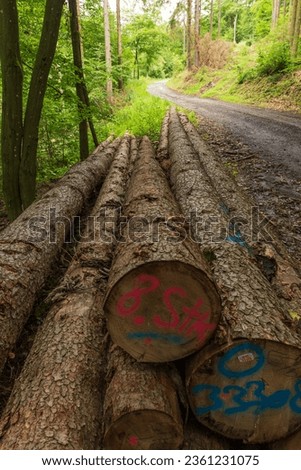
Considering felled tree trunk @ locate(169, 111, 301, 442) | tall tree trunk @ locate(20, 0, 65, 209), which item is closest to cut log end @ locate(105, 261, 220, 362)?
felled tree trunk @ locate(169, 111, 301, 442)

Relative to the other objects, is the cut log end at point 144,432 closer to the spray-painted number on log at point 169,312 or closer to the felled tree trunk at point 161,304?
the felled tree trunk at point 161,304

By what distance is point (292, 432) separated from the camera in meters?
2.11

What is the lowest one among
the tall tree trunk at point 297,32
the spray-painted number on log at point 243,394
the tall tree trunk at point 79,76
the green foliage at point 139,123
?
the spray-painted number on log at point 243,394

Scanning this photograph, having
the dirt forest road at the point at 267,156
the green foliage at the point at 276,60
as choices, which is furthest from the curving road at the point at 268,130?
the green foliage at the point at 276,60

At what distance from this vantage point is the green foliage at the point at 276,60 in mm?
16922

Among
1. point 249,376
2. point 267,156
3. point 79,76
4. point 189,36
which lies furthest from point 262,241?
point 189,36

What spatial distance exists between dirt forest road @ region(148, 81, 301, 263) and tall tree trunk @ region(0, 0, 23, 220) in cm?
412

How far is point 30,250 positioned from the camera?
3.31 metres

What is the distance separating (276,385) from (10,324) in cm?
205

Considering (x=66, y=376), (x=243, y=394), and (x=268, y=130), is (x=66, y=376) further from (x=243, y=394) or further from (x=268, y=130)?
(x=268, y=130)

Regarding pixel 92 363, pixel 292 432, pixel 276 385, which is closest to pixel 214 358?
pixel 276 385

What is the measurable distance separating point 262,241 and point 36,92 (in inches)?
161

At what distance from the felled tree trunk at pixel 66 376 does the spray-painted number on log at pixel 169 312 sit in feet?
1.89

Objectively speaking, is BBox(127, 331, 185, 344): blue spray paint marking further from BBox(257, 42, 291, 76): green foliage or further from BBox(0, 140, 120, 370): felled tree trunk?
BBox(257, 42, 291, 76): green foliage
